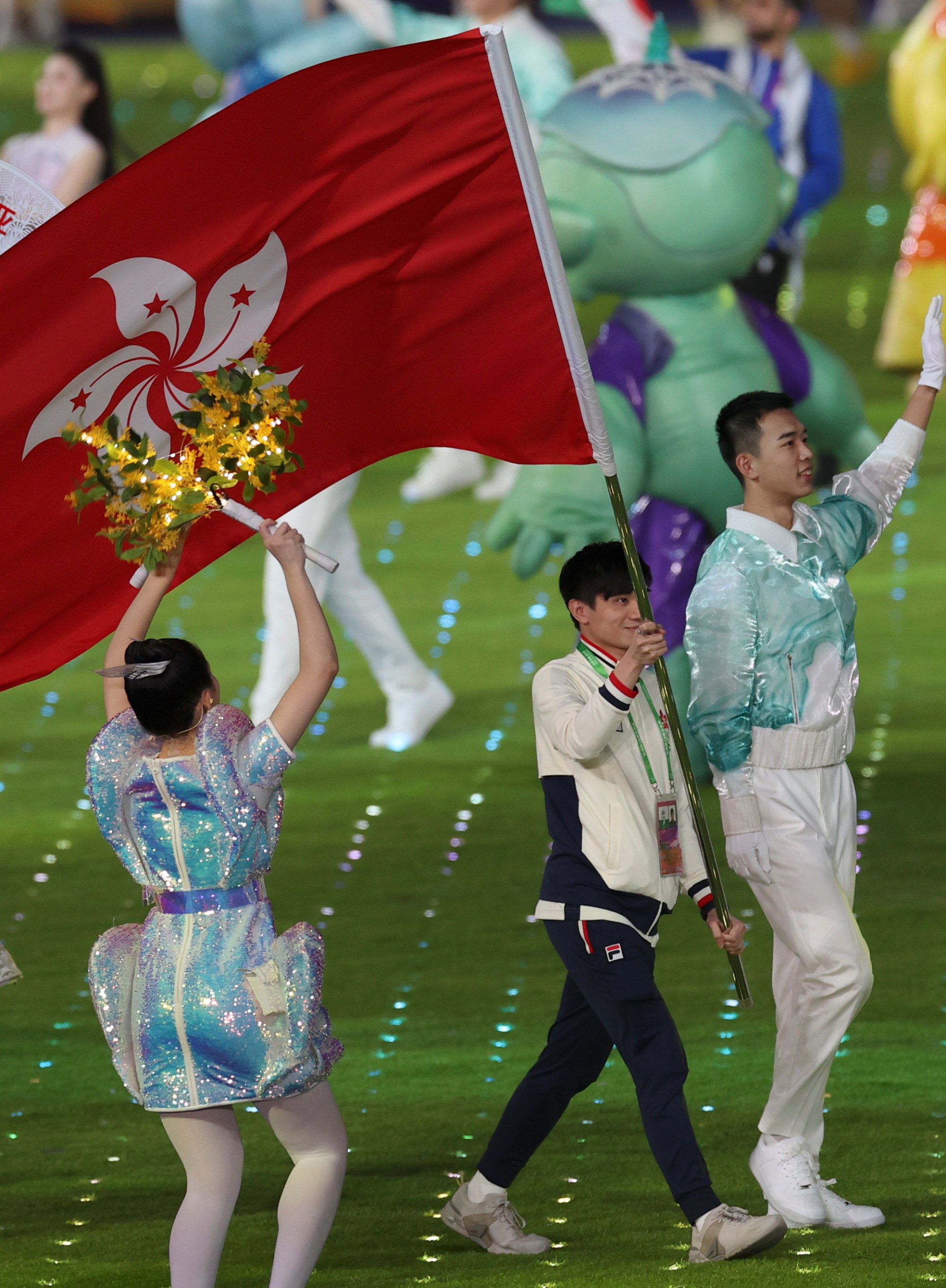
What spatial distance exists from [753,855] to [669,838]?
0.69 feet

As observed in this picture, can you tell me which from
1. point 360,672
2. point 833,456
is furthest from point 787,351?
point 360,672

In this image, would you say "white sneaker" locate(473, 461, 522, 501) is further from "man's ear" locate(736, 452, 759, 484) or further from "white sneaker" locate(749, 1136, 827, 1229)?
"white sneaker" locate(749, 1136, 827, 1229)

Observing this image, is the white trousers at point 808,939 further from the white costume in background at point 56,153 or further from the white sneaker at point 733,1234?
the white costume in background at point 56,153

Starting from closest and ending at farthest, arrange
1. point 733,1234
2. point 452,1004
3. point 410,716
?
point 733,1234 < point 452,1004 < point 410,716

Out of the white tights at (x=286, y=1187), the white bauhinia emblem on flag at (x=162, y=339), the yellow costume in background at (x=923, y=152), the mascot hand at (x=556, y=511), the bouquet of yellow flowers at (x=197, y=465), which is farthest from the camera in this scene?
the yellow costume in background at (x=923, y=152)

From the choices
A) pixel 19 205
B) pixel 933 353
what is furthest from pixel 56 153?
pixel 933 353

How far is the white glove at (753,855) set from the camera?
4922 mm

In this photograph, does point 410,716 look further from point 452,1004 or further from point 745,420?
point 745,420

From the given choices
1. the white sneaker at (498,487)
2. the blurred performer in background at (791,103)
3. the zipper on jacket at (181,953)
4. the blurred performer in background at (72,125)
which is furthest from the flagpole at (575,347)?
the white sneaker at (498,487)

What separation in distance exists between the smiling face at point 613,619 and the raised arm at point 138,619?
78cm

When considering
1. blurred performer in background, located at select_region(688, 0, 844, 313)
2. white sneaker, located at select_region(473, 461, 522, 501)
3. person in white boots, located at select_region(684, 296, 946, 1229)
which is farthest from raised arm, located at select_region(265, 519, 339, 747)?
white sneaker, located at select_region(473, 461, 522, 501)

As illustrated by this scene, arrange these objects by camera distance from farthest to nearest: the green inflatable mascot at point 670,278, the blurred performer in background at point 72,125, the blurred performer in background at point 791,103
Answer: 1. the blurred performer in background at point 791,103
2. the blurred performer in background at point 72,125
3. the green inflatable mascot at point 670,278

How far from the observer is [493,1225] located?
4.92m

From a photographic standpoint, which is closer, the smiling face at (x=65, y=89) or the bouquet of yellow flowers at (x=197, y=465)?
the bouquet of yellow flowers at (x=197, y=465)
